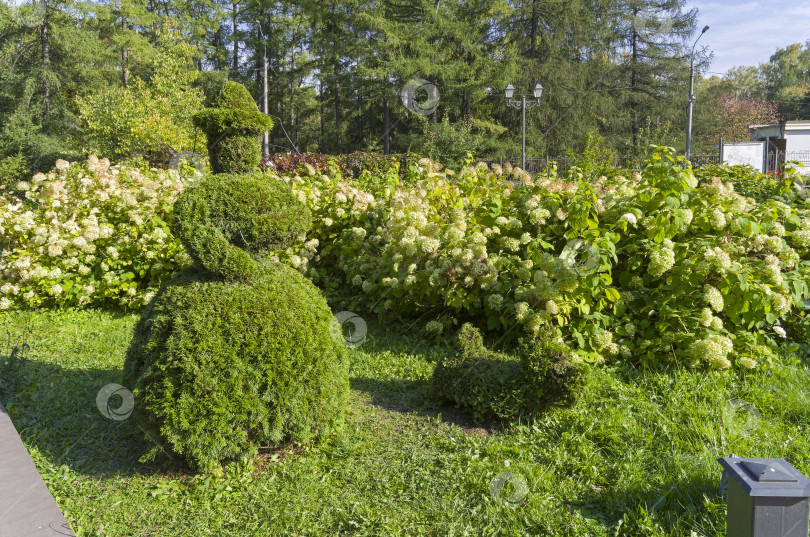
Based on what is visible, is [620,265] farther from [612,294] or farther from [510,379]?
[510,379]

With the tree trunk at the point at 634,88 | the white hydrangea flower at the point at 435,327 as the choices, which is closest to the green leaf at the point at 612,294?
the white hydrangea flower at the point at 435,327

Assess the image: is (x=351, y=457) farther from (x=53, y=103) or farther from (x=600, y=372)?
(x=53, y=103)

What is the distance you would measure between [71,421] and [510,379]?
2800mm

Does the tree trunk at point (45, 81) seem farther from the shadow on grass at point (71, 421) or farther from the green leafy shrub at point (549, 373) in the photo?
the green leafy shrub at point (549, 373)

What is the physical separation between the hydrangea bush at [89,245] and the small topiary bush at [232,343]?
2.90m

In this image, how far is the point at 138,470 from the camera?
272 centimetres

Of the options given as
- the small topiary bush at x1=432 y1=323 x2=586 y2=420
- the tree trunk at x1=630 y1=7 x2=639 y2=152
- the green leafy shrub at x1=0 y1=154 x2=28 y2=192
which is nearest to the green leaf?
the small topiary bush at x1=432 y1=323 x2=586 y2=420

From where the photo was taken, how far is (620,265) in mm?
4246

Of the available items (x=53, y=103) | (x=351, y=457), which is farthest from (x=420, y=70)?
(x=351, y=457)

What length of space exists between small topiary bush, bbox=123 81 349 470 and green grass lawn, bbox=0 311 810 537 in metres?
0.25

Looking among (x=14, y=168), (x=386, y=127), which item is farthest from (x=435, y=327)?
(x=14, y=168)

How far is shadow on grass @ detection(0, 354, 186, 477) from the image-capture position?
281 cm

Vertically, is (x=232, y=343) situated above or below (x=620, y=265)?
below

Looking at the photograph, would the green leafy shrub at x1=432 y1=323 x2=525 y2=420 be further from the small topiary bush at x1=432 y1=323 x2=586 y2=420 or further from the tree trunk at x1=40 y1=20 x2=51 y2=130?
the tree trunk at x1=40 y1=20 x2=51 y2=130
